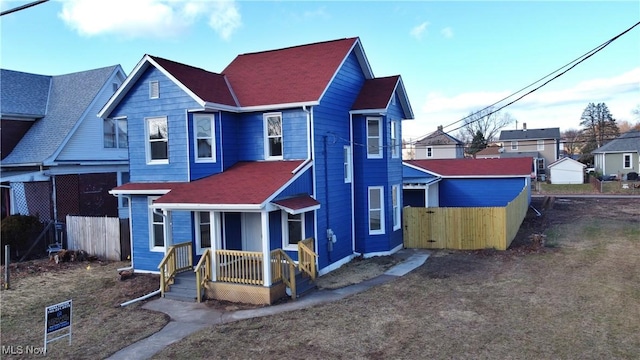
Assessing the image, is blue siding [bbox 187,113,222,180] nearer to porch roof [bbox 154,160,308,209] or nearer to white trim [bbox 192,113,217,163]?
white trim [bbox 192,113,217,163]

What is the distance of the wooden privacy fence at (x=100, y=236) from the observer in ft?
61.7

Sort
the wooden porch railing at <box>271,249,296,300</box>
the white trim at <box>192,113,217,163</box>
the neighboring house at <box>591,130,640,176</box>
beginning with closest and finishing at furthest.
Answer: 1. the wooden porch railing at <box>271,249,296,300</box>
2. the white trim at <box>192,113,217,163</box>
3. the neighboring house at <box>591,130,640,176</box>

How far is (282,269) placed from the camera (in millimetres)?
13164

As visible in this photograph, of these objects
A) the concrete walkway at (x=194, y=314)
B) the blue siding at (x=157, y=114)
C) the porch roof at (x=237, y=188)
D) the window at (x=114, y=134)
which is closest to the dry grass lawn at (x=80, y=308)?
the concrete walkway at (x=194, y=314)

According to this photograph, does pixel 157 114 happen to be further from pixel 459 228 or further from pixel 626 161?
pixel 626 161

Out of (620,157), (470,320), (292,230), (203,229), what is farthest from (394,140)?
(620,157)

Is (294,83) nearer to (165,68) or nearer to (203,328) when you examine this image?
(165,68)

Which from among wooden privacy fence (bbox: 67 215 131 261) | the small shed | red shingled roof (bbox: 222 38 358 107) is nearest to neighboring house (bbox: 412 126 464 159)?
the small shed

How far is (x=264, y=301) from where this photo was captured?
12.5 metres

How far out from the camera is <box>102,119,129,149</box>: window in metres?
24.5

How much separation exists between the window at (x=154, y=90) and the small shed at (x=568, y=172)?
49558 mm

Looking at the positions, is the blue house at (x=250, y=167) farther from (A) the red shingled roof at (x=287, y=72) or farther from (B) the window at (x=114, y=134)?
(B) the window at (x=114, y=134)

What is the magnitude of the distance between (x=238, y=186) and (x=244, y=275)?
8.76 ft

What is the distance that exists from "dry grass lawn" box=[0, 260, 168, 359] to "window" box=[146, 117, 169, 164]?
163 inches
